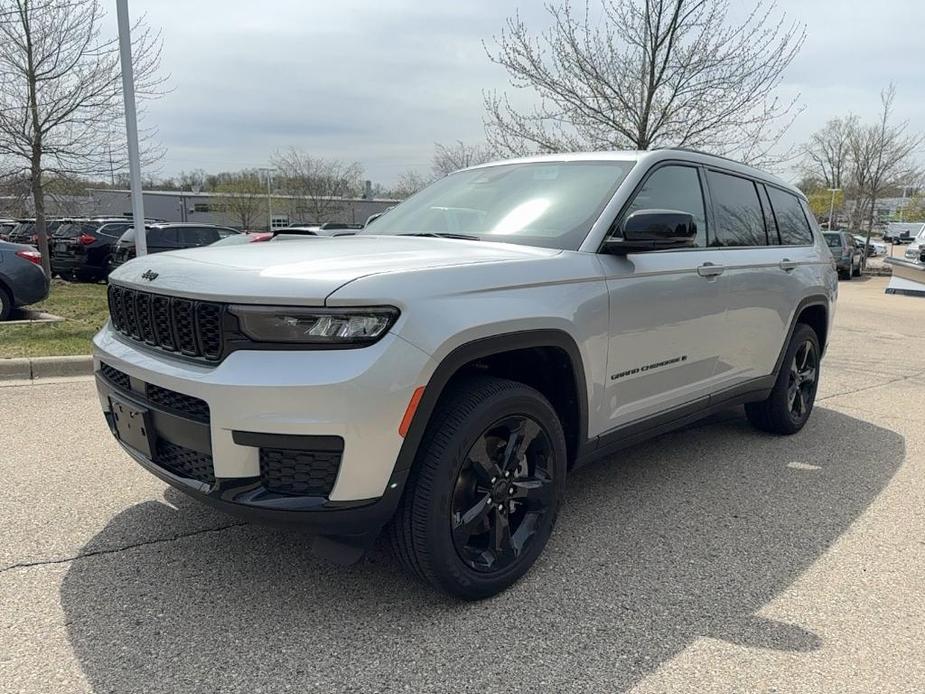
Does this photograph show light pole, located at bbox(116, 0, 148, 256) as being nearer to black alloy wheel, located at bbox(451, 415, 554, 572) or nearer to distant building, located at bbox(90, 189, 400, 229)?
black alloy wheel, located at bbox(451, 415, 554, 572)

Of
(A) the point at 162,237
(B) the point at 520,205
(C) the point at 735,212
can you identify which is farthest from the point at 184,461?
(A) the point at 162,237

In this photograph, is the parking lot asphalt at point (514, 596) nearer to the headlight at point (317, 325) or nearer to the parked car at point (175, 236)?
the headlight at point (317, 325)

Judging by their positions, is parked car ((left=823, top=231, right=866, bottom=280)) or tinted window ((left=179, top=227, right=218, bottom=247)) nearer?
tinted window ((left=179, top=227, right=218, bottom=247))

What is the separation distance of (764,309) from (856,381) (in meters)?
3.67

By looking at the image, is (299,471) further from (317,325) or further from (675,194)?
(675,194)

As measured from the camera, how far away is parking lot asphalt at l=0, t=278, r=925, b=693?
2301 millimetres

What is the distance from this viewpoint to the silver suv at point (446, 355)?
87.7 inches

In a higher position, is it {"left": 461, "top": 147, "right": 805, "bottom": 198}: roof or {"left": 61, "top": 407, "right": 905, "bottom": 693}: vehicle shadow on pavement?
{"left": 461, "top": 147, "right": 805, "bottom": 198}: roof

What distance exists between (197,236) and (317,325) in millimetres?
15899

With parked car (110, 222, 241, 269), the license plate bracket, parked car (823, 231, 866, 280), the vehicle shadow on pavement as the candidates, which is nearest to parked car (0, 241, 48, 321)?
parked car (110, 222, 241, 269)

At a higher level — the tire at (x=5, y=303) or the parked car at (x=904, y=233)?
the parked car at (x=904, y=233)

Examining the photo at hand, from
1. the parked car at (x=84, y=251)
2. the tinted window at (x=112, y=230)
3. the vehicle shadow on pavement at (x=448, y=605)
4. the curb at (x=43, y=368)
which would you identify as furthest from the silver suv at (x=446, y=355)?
the tinted window at (x=112, y=230)

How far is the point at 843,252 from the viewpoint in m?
23.8

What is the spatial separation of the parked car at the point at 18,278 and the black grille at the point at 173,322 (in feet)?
23.9
